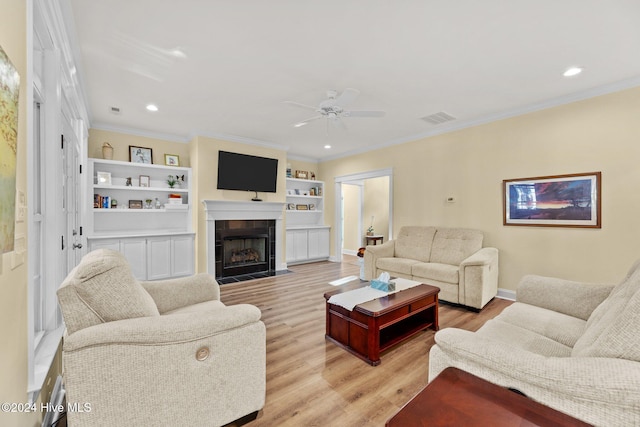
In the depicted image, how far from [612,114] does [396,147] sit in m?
3.02

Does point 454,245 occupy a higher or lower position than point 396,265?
higher

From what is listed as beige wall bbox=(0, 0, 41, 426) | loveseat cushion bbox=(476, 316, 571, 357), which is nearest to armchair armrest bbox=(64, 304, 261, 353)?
beige wall bbox=(0, 0, 41, 426)

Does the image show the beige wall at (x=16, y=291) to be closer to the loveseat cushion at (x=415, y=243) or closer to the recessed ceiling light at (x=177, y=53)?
the recessed ceiling light at (x=177, y=53)

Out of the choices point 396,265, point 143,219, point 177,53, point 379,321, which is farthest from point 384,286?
point 143,219

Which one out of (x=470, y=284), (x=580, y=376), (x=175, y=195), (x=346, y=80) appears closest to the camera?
(x=580, y=376)

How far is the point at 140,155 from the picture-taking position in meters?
4.98

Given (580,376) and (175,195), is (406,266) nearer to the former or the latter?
(580,376)

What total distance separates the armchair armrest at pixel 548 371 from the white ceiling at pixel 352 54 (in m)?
2.23

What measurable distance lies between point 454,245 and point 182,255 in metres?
4.64

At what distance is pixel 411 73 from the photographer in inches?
117

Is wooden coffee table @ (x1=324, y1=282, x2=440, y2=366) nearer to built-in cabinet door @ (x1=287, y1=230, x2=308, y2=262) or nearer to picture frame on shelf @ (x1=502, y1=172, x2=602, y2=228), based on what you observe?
picture frame on shelf @ (x1=502, y1=172, x2=602, y2=228)

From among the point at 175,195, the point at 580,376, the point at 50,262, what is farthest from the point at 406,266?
the point at 175,195

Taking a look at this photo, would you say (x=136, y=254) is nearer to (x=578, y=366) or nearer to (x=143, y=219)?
(x=143, y=219)

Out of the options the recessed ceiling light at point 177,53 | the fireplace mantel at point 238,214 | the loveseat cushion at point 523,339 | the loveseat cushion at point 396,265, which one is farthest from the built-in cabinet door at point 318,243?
the loveseat cushion at point 523,339
